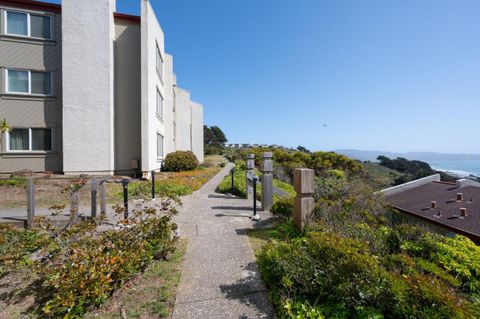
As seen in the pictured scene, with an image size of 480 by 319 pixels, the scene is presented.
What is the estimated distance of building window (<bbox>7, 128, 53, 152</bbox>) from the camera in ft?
38.8

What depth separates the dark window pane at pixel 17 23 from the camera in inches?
460

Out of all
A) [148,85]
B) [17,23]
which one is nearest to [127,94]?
[148,85]

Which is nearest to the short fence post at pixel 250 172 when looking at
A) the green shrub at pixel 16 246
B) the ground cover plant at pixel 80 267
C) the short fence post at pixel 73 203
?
the ground cover plant at pixel 80 267

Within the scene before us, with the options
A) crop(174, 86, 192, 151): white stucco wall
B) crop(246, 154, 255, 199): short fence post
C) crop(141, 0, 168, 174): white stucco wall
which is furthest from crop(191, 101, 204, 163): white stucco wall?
crop(246, 154, 255, 199): short fence post

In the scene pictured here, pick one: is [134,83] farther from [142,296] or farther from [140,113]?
[142,296]

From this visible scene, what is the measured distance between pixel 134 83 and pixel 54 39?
187 inches

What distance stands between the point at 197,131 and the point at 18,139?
16942 mm

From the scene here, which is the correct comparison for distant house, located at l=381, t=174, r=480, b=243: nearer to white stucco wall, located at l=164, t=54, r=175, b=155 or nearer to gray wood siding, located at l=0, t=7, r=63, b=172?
white stucco wall, located at l=164, t=54, r=175, b=155

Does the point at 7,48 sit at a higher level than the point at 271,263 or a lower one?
higher

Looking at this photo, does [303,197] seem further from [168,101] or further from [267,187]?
[168,101]

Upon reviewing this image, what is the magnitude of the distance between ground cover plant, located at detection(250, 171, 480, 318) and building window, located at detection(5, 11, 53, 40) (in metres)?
16.6

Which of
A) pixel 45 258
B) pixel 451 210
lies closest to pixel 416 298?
pixel 45 258

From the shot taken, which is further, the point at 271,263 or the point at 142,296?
the point at 271,263

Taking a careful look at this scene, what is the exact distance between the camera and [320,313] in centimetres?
241
